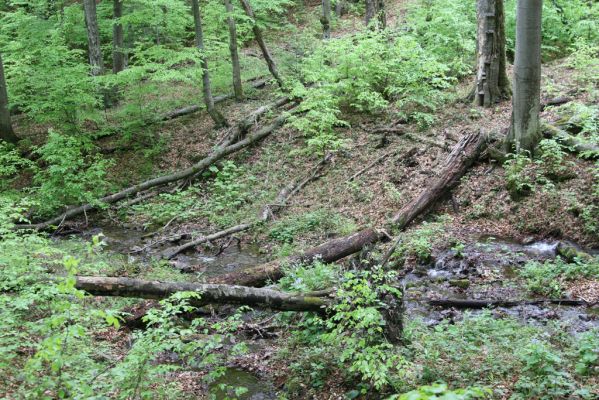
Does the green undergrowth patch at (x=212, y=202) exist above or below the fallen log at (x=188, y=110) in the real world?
below

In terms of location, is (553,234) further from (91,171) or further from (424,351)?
(91,171)

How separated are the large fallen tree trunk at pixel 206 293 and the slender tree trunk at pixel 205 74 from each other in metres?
11.5

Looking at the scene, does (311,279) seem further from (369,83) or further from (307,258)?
(369,83)

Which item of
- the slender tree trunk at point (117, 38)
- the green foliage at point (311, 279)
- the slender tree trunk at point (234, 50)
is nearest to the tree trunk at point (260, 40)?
the slender tree trunk at point (234, 50)

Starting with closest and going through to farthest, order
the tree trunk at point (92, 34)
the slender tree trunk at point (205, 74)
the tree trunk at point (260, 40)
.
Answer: the slender tree trunk at point (205, 74)
the tree trunk at point (260, 40)
the tree trunk at point (92, 34)

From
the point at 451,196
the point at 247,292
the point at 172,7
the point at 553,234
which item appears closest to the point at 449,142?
the point at 451,196

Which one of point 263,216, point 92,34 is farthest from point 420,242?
point 92,34

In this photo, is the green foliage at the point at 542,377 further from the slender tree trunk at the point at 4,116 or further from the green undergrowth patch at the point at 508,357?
the slender tree trunk at the point at 4,116

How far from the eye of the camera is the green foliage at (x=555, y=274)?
24.6ft

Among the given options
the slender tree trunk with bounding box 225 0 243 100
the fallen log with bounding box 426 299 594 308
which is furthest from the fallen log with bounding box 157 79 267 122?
the fallen log with bounding box 426 299 594 308

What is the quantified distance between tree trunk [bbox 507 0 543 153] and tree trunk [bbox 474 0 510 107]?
3765 mm

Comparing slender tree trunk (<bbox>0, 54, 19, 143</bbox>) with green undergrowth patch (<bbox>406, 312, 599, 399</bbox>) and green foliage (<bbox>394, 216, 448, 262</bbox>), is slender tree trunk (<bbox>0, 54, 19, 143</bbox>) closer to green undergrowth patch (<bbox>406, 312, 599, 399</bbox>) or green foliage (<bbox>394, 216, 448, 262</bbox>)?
green foliage (<bbox>394, 216, 448, 262</bbox>)

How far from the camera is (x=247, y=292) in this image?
6949 mm

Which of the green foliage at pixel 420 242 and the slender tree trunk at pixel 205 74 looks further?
the slender tree trunk at pixel 205 74
